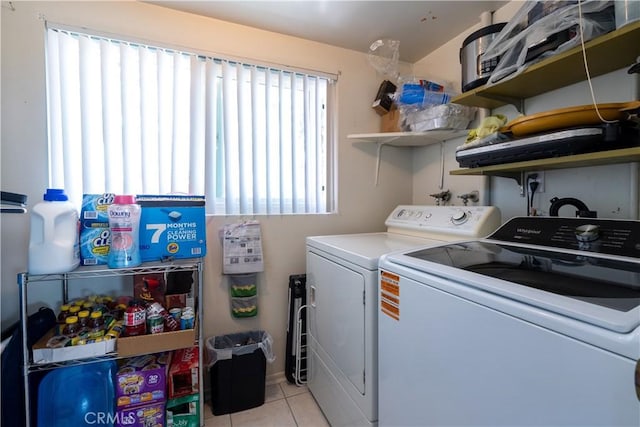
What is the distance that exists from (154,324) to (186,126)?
44.1 inches

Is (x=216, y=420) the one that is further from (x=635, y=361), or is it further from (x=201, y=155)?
(x=635, y=361)

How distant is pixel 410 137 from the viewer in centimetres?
195

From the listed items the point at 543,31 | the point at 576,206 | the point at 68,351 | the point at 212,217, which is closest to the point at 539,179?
the point at 576,206

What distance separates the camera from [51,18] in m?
1.45

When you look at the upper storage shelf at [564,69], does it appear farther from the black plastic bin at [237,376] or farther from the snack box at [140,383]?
the snack box at [140,383]

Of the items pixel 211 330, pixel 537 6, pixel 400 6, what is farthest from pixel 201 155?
pixel 537 6

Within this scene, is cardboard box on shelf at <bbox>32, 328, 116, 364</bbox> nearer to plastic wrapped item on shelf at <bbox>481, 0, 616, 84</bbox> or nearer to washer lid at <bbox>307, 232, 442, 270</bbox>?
washer lid at <bbox>307, 232, 442, 270</bbox>

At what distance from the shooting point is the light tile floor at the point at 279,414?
1.57 metres

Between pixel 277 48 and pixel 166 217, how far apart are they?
4.34 feet

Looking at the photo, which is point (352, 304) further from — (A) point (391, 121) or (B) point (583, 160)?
(A) point (391, 121)

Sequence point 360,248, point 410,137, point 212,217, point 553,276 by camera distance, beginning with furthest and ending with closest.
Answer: point 410,137
point 212,217
point 360,248
point 553,276

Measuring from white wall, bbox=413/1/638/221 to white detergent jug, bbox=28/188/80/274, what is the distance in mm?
2168

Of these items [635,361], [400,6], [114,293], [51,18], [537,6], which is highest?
[400,6]

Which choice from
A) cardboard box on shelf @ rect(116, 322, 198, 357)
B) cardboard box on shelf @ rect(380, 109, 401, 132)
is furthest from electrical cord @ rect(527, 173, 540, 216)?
cardboard box on shelf @ rect(116, 322, 198, 357)
